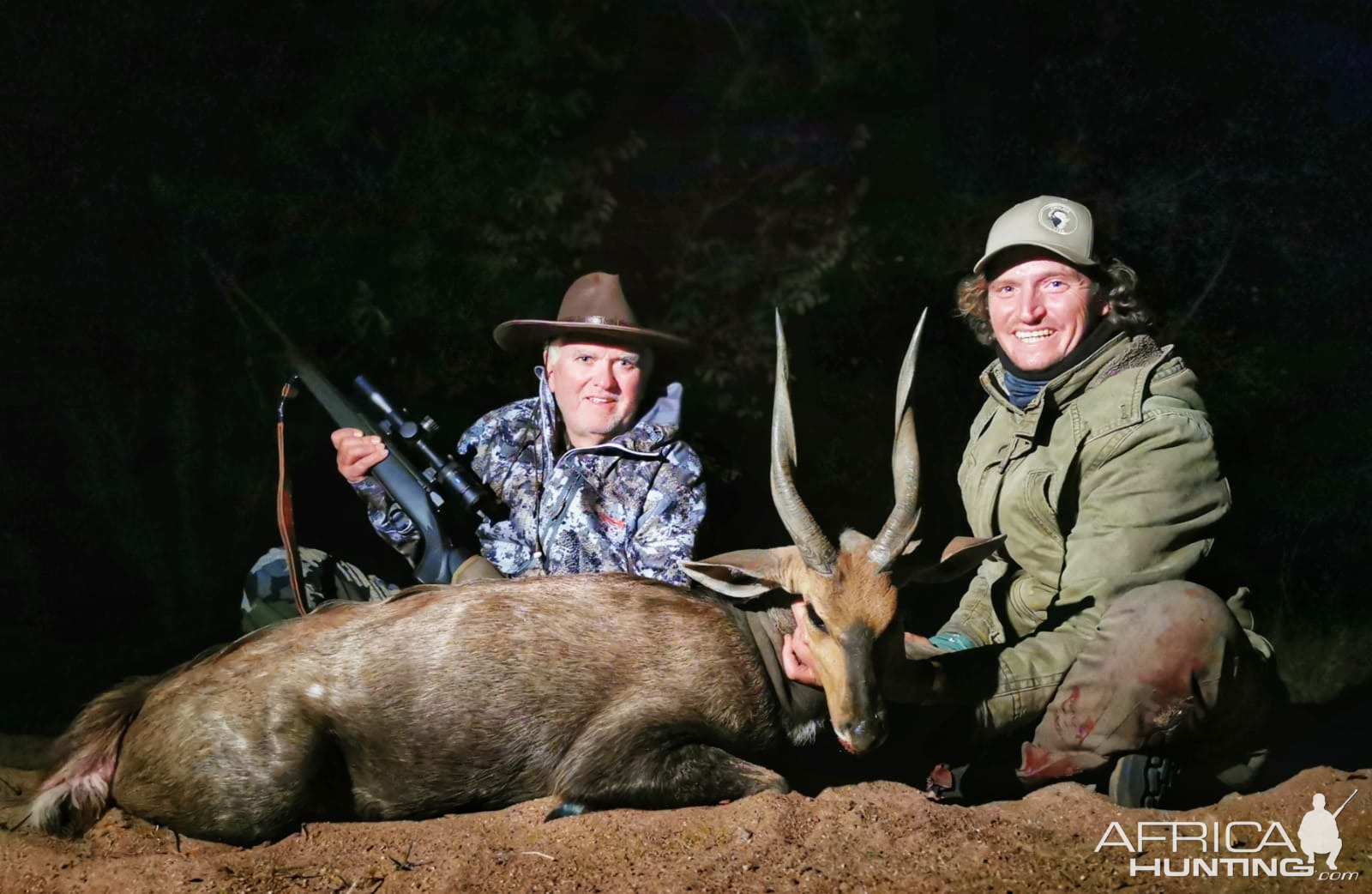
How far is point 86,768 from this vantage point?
4035 mm

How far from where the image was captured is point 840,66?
16.9 ft

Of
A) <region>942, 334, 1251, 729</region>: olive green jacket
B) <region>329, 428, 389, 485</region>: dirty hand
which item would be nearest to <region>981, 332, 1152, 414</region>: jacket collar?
<region>942, 334, 1251, 729</region>: olive green jacket

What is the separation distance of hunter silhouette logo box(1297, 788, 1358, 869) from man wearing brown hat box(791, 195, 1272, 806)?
347mm

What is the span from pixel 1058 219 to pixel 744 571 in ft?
6.54

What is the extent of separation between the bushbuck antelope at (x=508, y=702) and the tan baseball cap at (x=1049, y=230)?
37.7 inches

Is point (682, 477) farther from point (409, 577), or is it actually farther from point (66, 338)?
point (66, 338)

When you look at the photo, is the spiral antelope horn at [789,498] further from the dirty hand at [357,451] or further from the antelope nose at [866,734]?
the dirty hand at [357,451]

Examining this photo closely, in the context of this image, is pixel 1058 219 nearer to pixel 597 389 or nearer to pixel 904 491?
pixel 904 491

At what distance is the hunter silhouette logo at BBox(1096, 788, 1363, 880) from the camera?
145 inches

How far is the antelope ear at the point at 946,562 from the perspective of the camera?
400cm

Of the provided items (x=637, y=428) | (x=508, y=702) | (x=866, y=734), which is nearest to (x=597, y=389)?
(x=637, y=428)

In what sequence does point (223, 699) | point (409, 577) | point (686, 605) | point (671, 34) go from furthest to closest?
point (409, 577)
point (671, 34)
point (686, 605)
point (223, 699)

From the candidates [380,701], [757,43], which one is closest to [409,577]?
[380,701]

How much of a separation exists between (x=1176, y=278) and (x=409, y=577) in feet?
13.5
